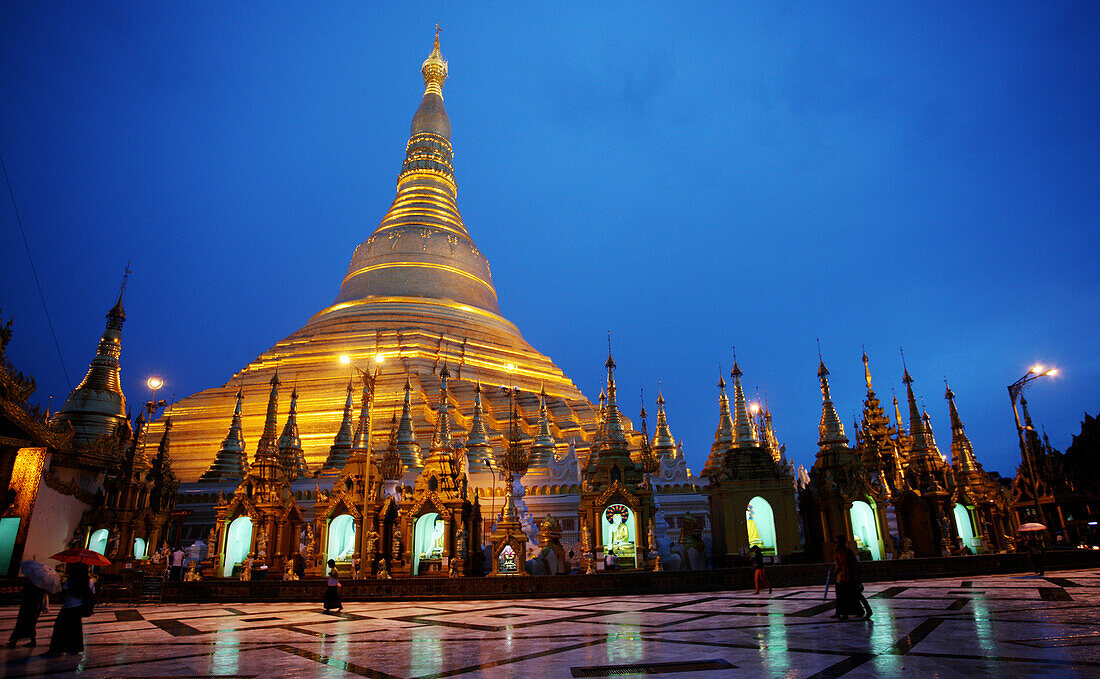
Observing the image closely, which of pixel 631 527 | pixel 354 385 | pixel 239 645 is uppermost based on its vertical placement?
pixel 354 385

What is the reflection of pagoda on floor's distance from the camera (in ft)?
65.4

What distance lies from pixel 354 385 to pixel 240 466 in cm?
726

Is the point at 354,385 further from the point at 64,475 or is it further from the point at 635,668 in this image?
the point at 635,668

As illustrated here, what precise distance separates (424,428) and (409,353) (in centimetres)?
744

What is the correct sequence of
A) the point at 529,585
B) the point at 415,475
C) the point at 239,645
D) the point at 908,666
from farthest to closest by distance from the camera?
the point at 415,475
the point at 529,585
the point at 239,645
the point at 908,666

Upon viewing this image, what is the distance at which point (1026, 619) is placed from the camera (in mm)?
7570

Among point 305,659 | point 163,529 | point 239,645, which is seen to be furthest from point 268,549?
point 305,659

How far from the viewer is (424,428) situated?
3278 centimetres

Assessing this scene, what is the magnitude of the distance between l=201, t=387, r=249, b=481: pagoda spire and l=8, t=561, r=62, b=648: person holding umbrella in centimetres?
2396

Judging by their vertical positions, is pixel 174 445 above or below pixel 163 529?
above

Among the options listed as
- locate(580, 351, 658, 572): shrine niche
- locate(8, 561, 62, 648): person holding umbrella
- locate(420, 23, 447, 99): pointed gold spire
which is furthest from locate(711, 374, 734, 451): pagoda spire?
locate(420, 23, 447, 99): pointed gold spire

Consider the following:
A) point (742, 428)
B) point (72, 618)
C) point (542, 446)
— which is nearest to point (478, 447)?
point (542, 446)

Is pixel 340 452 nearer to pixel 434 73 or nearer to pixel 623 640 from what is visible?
pixel 623 640

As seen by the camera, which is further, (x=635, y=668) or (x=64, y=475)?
(x=64, y=475)
